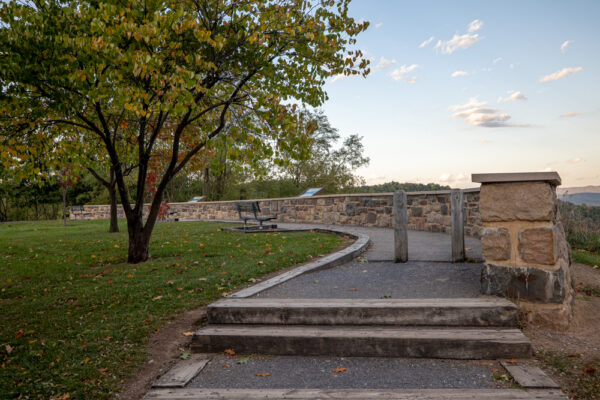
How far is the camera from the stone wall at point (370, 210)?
9310 millimetres

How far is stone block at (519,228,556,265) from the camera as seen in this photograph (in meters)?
3.56

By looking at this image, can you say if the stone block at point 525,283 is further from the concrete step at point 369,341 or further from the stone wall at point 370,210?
the stone wall at point 370,210

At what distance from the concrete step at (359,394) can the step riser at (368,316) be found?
91 centimetres

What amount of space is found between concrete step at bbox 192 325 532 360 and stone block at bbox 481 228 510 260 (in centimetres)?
78

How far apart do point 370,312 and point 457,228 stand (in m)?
3.06

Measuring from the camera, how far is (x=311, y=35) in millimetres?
6562

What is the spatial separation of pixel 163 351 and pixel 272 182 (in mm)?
25154

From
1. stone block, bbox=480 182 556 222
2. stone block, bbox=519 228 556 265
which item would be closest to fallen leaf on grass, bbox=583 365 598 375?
stone block, bbox=519 228 556 265

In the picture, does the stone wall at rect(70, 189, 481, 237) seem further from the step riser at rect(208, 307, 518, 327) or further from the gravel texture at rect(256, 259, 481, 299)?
the step riser at rect(208, 307, 518, 327)

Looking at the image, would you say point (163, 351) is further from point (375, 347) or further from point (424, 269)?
point (424, 269)

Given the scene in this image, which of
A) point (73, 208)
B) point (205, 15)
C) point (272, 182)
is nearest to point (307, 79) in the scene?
point (205, 15)

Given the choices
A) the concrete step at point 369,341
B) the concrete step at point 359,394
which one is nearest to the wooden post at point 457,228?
the concrete step at point 369,341

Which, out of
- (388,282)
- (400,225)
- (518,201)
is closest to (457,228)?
(400,225)

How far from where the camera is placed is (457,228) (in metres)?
6.02
